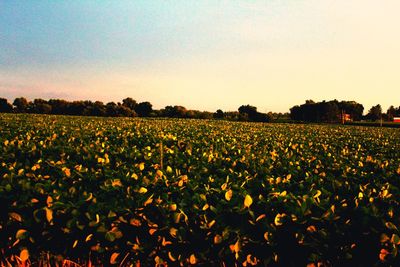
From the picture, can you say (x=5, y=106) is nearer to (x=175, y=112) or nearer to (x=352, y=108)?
(x=175, y=112)

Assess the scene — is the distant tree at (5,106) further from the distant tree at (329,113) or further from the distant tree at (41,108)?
the distant tree at (329,113)

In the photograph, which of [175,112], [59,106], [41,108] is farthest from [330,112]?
[41,108]

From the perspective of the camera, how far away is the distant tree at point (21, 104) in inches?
3289

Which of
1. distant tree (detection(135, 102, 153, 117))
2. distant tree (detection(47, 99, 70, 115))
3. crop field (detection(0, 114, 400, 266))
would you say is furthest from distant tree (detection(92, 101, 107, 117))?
crop field (detection(0, 114, 400, 266))

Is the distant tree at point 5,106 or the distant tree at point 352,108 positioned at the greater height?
Answer: the distant tree at point 352,108

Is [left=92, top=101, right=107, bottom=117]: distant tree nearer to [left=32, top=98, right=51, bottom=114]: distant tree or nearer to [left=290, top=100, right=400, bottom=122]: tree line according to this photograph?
[left=32, top=98, right=51, bottom=114]: distant tree

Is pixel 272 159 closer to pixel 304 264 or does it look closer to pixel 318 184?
pixel 318 184

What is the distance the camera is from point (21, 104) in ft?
282

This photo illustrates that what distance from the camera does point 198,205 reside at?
352cm

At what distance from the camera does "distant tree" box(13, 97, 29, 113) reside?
83.5 meters

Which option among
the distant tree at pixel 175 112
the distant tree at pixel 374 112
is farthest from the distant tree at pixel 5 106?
the distant tree at pixel 374 112

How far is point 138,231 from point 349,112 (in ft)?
509

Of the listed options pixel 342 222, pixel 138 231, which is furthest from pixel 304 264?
pixel 138 231

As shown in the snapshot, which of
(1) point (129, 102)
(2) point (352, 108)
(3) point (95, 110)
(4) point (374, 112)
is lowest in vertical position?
(3) point (95, 110)
